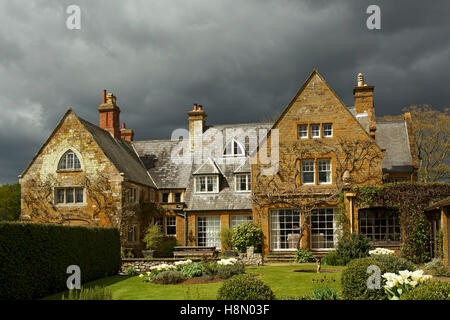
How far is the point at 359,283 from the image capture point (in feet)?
42.3

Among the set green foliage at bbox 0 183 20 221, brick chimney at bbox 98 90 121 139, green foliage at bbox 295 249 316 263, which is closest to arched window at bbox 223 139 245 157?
brick chimney at bbox 98 90 121 139

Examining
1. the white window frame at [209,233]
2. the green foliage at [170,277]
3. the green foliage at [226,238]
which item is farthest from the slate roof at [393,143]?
the green foliage at [170,277]

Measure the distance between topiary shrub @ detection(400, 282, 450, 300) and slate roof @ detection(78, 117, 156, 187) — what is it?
24.6m

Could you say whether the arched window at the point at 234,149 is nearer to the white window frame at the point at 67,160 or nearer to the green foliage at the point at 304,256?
the green foliage at the point at 304,256

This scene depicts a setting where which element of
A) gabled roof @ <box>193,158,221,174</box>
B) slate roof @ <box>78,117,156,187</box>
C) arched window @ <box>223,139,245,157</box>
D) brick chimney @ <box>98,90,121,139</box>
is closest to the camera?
slate roof @ <box>78,117,156,187</box>

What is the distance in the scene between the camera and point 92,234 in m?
22.0

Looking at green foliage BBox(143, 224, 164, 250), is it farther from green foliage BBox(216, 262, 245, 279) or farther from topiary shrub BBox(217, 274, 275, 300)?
topiary shrub BBox(217, 274, 275, 300)

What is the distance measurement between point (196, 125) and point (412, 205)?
1891 cm

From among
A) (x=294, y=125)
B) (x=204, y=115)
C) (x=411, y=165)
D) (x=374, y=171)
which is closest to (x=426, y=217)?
(x=374, y=171)

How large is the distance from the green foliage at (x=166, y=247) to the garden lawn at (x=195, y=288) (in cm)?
1269

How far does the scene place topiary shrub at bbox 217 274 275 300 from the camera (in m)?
11.4

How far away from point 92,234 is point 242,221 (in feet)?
44.2

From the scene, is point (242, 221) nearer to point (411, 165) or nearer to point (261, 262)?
point (261, 262)
